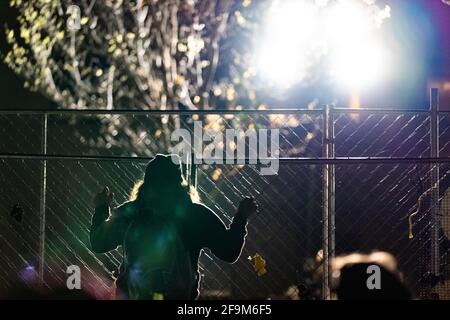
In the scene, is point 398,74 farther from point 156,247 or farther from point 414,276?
point 156,247

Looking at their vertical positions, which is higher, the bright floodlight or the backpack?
the bright floodlight

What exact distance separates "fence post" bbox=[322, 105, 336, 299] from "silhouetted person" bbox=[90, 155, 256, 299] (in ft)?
4.07

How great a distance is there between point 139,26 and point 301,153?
12.9 ft

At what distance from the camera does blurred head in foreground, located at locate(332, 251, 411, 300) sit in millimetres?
6027

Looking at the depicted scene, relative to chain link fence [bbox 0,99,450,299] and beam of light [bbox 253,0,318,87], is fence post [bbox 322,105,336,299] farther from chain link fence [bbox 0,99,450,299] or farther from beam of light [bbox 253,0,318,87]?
beam of light [bbox 253,0,318,87]

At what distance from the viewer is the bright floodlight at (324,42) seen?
10164 mm

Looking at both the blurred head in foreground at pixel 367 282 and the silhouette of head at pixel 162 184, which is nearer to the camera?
the silhouette of head at pixel 162 184

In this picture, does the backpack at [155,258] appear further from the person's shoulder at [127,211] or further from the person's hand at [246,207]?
the person's hand at [246,207]

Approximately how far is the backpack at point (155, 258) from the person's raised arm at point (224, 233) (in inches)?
8.1

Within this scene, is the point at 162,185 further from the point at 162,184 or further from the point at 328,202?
the point at 328,202

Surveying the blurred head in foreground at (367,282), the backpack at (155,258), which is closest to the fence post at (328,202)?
the blurred head in foreground at (367,282)

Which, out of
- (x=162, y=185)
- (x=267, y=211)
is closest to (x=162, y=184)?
(x=162, y=185)

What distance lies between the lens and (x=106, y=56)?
11.5 m

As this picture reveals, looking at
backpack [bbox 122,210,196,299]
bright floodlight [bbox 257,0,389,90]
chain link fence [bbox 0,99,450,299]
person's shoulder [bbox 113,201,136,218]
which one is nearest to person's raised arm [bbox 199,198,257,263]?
backpack [bbox 122,210,196,299]
